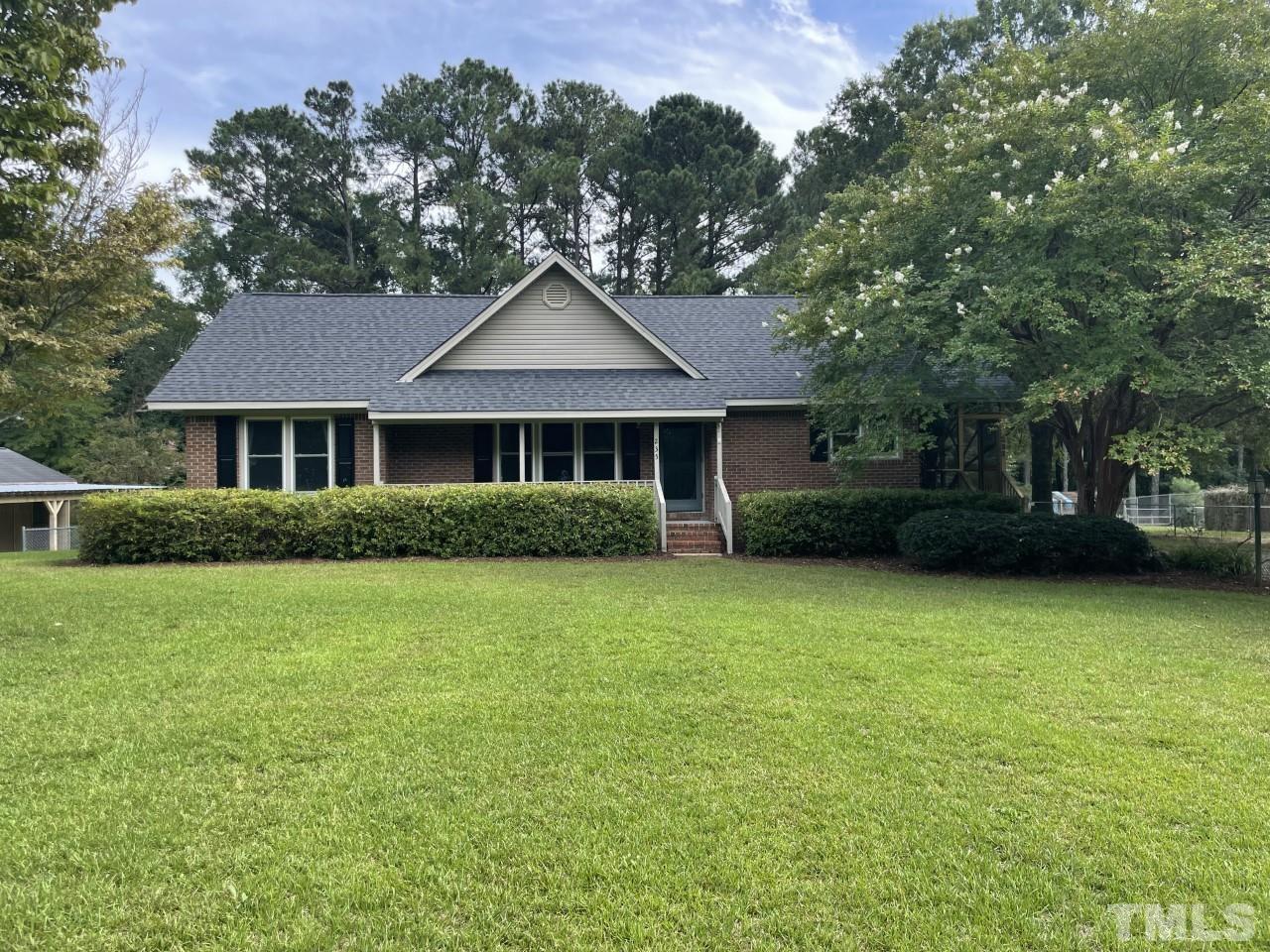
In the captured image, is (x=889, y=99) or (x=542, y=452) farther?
(x=889, y=99)

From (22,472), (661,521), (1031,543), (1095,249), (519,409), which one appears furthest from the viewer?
(22,472)

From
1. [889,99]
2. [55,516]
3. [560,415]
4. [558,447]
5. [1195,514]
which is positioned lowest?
[55,516]

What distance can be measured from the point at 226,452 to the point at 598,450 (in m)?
7.35

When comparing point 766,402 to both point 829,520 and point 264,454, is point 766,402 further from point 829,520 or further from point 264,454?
point 264,454

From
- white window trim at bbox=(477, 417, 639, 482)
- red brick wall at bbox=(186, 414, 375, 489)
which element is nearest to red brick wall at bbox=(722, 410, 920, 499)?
white window trim at bbox=(477, 417, 639, 482)

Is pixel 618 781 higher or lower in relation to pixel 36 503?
lower

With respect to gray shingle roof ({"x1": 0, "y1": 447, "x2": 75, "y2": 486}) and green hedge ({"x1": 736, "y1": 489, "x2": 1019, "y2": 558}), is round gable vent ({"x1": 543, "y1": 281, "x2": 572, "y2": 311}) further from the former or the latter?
gray shingle roof ({"x1": 0, "y1": 447, "x2": 75, "y2": 486})

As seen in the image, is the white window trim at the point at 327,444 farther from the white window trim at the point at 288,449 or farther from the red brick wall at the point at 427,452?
the red brick wall at the point at 427,452

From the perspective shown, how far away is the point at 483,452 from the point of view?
15.4 m

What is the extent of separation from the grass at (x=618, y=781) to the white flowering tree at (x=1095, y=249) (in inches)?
153

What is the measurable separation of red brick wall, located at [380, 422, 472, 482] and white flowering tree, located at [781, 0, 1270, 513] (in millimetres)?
7656

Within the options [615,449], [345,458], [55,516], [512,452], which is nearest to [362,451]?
[345,458]

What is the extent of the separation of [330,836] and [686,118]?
1404 inches

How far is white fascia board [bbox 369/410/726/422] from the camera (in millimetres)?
13820
